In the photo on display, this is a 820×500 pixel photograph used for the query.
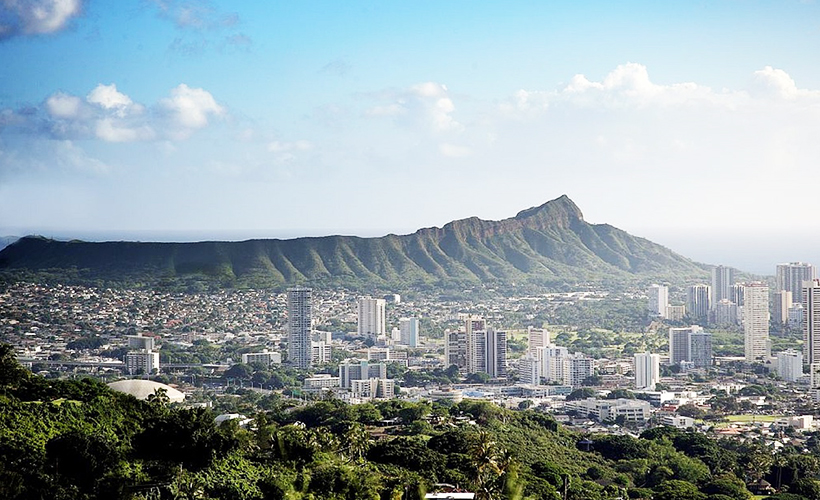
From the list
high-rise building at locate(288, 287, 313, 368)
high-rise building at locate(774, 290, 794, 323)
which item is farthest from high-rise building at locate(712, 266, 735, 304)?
high-rise building at locate(288, 287, 313, 368)

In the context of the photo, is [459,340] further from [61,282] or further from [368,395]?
[61,282]

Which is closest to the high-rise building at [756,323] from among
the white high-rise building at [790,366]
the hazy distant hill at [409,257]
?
the white high-rise building at [790,366]

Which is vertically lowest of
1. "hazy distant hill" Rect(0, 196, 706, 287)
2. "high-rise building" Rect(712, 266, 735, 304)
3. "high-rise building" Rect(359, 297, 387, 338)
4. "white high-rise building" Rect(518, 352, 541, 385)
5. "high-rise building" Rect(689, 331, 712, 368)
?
"white high-rise building" Rect(518, 352, 541, 385)

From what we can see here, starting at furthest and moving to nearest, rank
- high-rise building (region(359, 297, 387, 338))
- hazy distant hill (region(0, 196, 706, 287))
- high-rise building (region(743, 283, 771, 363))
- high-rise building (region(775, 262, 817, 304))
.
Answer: high-rise building (region(775, 262, 817, 304))
high-rise building (region(359, 297, 387, 338))
hazy distant hill (region(0, 196, 706, 287))
high-rise building (region(743, 283, 771, 363))

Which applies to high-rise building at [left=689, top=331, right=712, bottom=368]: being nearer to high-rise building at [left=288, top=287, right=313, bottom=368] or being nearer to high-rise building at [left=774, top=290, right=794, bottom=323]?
high-rise building at [left=774, top=290, right=794, bottom=323]

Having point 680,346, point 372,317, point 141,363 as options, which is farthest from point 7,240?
point 680,346

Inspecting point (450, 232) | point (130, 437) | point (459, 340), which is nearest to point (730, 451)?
point (130, 437)

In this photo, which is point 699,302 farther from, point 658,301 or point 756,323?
point 756,323
